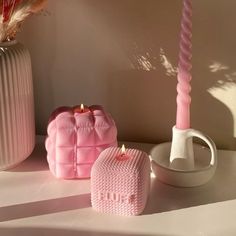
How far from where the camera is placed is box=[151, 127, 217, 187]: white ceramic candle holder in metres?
0.69

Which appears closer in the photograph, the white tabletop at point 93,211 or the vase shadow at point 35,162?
the white tabletop at point 93,211

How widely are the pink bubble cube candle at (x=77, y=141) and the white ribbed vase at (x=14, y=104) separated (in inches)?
2.1

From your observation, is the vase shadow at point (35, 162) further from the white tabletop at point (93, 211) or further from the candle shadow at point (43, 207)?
the candle shadow at point (43, 207)

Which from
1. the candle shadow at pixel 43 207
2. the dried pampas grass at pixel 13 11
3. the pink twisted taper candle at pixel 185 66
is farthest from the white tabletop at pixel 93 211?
the dried pampas grass at pixel 13 11

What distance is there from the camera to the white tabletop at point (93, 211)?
0.59 metres

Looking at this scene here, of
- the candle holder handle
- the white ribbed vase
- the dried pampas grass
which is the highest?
the dried pampas grass

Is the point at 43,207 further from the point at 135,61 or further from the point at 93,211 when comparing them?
the point at 135,61

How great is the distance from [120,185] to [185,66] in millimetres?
208

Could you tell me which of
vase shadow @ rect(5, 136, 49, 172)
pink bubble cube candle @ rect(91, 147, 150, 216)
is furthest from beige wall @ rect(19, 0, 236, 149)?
pink bubble cube candle @ rect(91, 147, 150, 216)

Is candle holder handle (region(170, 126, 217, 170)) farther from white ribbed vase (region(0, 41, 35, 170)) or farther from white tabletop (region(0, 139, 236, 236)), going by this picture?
white ribbed vase (region(0, 41, 35, 170))

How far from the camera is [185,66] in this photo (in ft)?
2.23

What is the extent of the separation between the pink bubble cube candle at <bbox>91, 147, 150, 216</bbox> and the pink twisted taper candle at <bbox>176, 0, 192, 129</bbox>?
115mm

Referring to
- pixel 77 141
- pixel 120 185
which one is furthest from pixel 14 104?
pixel 120 185

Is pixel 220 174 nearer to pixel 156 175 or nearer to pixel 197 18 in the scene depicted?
pixel 156 175
